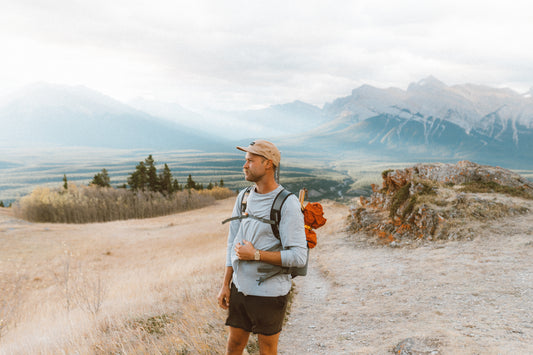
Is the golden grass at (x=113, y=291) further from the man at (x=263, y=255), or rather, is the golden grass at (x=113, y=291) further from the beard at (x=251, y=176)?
the beard at (x=251, y=176)

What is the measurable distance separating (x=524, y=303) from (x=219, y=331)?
5135mm

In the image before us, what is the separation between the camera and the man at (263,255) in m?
2.86

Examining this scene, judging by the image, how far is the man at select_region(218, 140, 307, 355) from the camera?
2.86 metres

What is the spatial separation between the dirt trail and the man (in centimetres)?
210

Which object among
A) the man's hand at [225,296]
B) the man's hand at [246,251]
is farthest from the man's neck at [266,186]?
the man's hand at [225,296]

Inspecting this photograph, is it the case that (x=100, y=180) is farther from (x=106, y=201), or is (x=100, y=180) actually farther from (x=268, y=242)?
(x=268, y=242)

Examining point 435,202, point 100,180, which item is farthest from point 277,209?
point 100,180

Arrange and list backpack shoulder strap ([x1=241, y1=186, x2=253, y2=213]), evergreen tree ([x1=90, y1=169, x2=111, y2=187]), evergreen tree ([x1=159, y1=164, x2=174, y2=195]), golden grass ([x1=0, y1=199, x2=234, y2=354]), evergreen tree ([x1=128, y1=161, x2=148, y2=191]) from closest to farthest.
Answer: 1. backpack shoulder strap ([x1=241, y1=186, x2=253, y2=213])
2. golden grass ([x1=0, y1=199, x2=234, y2=354])
3. evergreen tree ([x1=128, y1=161, x2=148, y2=191])
4. evergreen tree ([x1=159, y1=164, x2=174, y2=195])
5. evergreen tree ([x1=90, y1=169, x2=111, y2=187])

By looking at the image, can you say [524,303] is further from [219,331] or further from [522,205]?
[522,205]

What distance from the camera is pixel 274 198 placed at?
2971 millimetres

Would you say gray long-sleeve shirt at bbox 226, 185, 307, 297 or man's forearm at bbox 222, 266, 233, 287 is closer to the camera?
gray long-sleeve shirt at bbox 226, 185, 307, 297

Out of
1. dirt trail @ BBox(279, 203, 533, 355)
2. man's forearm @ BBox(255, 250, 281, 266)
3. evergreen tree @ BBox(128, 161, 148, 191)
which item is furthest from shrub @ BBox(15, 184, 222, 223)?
man's forearm @ BBox(255, 250, 281, 266)

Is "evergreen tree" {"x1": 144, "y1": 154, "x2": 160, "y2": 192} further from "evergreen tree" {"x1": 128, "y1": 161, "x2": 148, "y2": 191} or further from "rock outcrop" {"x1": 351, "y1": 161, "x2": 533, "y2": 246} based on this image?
"rock outcrop" {"x1": 351, "y1": 161, "x2": 533, "y2": 246}

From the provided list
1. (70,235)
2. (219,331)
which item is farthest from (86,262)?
(219,331)
